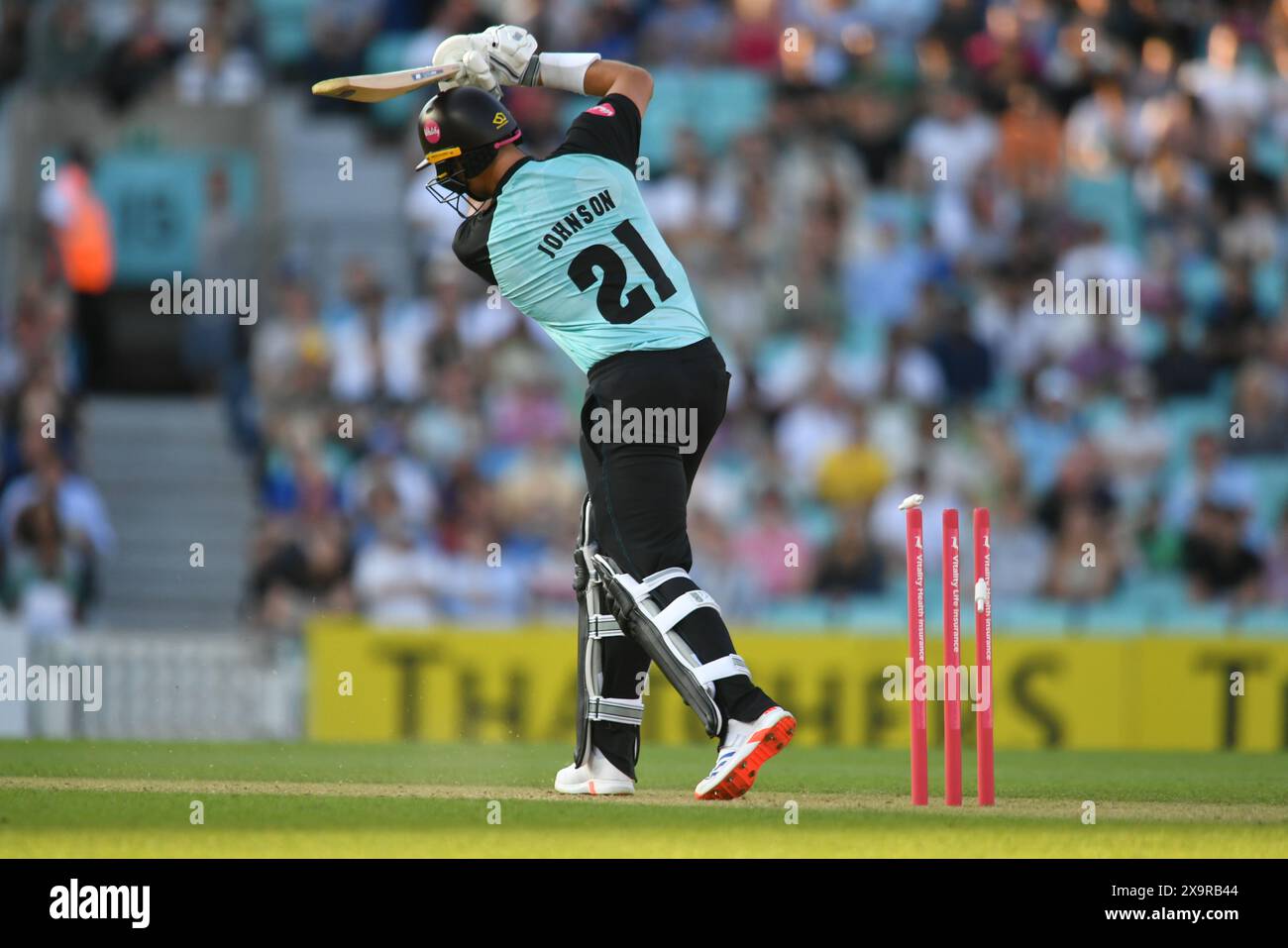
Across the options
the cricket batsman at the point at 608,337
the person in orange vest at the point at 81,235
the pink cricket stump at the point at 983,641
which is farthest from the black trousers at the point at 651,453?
the person in orange vest at the point at 81,235

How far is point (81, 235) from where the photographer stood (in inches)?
685

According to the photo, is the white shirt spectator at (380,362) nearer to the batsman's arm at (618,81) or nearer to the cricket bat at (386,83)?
the cricket bat at (386,83)

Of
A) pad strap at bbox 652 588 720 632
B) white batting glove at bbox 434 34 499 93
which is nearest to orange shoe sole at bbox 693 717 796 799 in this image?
pad strap at bbox 652 588 720 632

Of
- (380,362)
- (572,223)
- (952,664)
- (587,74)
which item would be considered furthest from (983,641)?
(380,362)

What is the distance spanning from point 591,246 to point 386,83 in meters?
1.01

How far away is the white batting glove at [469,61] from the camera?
7676 mm

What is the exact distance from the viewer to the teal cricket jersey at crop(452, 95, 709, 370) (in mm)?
7492

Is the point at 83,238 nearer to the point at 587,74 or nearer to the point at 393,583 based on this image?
the point at 393,583

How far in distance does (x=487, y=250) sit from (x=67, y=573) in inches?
311

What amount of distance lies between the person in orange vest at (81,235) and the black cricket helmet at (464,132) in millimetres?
10218

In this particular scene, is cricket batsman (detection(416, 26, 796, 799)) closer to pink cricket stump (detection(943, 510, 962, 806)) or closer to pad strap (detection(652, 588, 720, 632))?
pad strap (detection(652, 588, 720, 632))

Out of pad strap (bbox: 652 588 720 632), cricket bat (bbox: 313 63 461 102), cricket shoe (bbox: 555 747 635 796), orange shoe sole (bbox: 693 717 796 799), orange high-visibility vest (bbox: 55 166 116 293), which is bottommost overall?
cricket shoe (bbox: 555 747 635 796)
